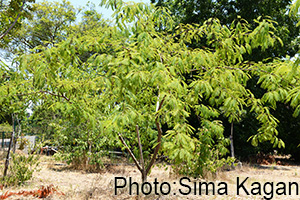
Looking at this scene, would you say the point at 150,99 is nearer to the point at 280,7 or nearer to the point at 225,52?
the point at 225,52

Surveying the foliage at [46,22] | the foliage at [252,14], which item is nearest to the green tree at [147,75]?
the foliage at [252,14]

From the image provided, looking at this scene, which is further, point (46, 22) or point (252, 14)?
point (46, 22)

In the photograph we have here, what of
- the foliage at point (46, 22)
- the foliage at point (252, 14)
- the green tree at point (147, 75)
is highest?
the foliage at point (46, 22)

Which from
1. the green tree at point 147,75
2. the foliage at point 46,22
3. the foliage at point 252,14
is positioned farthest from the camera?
the foliage at point 46,22

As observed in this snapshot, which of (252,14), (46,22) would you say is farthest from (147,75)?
(46,22)

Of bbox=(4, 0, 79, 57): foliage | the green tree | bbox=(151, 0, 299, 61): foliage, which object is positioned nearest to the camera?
the green tree

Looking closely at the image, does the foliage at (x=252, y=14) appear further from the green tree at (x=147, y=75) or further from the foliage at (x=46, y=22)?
the foliage at (x=46, y=22)

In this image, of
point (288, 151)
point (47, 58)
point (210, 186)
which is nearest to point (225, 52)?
point (47, 58)

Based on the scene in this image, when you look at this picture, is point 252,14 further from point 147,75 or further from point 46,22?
point 46,22

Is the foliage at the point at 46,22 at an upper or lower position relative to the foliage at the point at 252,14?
upper

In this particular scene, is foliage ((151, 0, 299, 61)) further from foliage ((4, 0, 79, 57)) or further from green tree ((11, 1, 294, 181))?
foliage ((4, 0, 79, 57))

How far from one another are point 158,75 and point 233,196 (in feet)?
11.2

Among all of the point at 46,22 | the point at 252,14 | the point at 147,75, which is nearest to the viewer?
the point at 147,75

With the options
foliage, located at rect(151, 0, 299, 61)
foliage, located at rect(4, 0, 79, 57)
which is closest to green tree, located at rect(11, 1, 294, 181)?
foliage, located at rect(151, 0, 299, 61)
